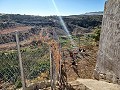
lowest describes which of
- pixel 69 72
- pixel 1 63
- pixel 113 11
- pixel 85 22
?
pixel 69 72

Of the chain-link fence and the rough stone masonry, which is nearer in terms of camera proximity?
the chain-link fence

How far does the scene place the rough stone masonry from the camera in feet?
18.3

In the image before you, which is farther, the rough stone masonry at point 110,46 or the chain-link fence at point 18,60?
the rough stone masonry at point 110,46

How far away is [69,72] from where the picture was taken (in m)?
9.20

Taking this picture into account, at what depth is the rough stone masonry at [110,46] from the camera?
5.57 metres

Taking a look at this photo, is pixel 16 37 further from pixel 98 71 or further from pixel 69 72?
pixel 69 72

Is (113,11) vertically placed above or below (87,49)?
above

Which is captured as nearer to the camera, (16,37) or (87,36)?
(16,37)

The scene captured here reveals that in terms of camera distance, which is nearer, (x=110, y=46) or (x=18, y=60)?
(x=18, y=60)

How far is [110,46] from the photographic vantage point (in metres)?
6.14

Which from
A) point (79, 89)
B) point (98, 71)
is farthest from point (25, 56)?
point (98, 71)

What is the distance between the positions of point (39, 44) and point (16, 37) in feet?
6.96

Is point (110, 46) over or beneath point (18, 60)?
over

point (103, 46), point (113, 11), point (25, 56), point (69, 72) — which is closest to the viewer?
point (25, 56)
